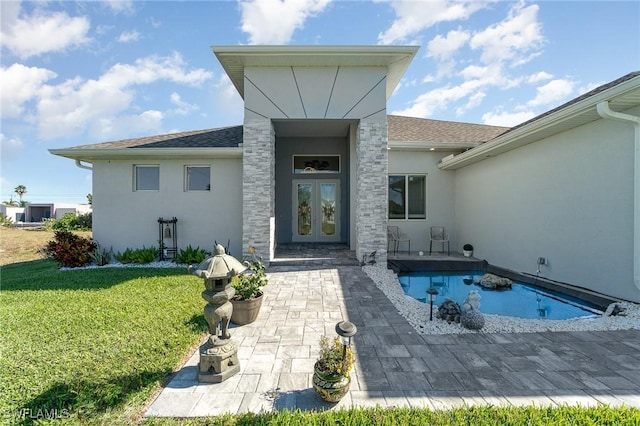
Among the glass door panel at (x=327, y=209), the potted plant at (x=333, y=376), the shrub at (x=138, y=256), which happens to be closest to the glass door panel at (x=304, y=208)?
the glass door panel at (x=327, y=209)

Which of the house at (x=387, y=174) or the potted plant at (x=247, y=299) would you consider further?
the house at (x=387, y=174)

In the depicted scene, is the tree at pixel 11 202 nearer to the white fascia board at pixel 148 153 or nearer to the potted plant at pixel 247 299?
the white fascia board at pixel 148 153

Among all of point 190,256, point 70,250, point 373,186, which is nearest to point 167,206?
point 190,256

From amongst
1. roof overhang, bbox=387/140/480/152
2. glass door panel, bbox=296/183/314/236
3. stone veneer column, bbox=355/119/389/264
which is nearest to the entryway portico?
stone veneer column, bbox=355/119/389/264

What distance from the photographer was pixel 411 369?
2.83 meters

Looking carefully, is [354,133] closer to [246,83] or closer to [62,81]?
[246,83]

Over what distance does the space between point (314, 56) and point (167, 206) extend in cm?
649

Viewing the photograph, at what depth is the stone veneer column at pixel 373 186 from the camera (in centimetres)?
758

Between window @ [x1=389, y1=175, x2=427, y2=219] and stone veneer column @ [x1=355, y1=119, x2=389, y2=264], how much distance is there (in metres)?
2.77

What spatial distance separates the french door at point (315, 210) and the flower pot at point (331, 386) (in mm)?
8851

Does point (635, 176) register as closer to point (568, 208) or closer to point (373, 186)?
point (568, 208)

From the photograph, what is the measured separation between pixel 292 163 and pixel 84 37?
7173 millimetres

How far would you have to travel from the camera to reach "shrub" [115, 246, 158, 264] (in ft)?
26.9

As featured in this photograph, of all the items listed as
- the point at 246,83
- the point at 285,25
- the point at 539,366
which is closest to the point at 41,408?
the point at 539,366
